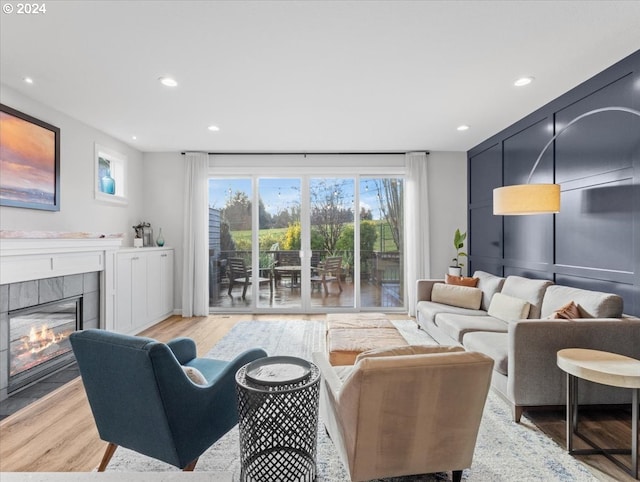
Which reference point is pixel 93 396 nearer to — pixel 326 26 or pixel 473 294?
pixel 326 26

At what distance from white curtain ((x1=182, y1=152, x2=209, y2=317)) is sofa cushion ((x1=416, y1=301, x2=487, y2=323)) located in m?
3.23

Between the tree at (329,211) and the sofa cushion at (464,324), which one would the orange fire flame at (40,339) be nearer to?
the tree at (329,211)

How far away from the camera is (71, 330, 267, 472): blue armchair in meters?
1.47

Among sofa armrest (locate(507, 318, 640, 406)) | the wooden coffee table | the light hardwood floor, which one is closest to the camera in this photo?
the wooden coffee table

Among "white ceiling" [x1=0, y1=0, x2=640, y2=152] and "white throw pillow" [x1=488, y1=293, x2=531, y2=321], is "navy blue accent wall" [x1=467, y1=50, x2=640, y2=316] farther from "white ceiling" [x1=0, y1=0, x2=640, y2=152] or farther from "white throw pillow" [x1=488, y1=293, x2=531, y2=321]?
"white throw pillow" [x1=488, y1=293, x2=531, y2=321]

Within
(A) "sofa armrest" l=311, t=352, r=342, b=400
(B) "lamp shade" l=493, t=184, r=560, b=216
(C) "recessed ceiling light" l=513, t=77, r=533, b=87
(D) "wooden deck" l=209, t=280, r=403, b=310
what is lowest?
(D) "wooden deck" l=209, t=280, r=403, b=310

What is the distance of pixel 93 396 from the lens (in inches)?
65.9

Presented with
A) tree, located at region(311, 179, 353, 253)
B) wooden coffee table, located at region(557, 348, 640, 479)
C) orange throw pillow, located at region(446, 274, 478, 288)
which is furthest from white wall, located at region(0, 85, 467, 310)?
wooden coffee table, located at region(557, 348, 640, 479)

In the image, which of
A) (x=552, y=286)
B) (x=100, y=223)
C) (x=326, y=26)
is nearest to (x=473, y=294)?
(x=552, y=286)

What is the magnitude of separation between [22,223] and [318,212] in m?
3.68

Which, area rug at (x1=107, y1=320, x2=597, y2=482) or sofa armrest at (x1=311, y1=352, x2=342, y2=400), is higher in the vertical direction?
sofa armrest at (x1=311, y1=352, x2=342, y2=400)

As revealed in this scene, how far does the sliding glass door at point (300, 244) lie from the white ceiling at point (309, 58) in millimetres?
1550

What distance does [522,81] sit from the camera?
308 centimetres

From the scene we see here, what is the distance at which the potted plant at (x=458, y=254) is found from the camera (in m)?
5.10
